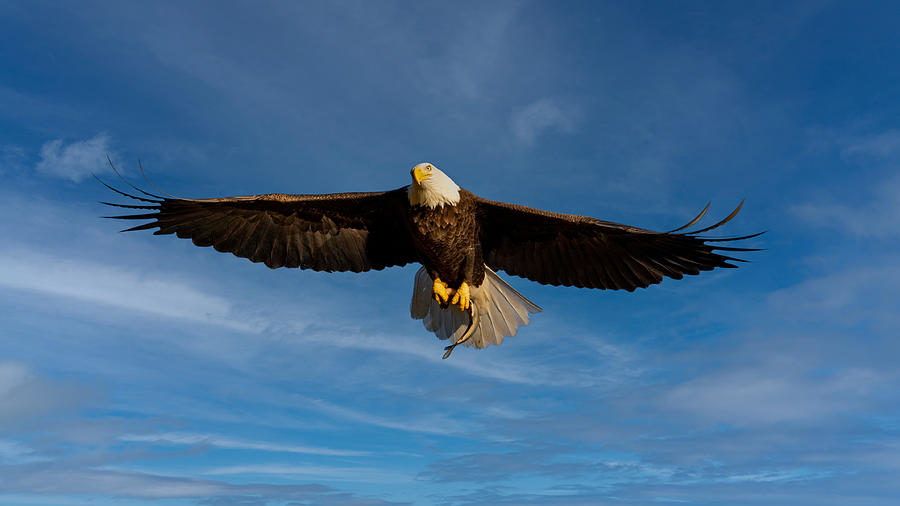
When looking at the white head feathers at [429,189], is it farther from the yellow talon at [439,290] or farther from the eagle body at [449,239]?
the yellow talon at [439,290]

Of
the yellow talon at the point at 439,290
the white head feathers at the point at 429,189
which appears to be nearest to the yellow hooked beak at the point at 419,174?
the white head feathers at the point at 429,189

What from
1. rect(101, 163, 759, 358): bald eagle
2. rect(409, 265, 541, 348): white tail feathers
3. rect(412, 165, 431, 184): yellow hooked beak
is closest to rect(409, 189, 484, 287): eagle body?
rect(101, 163, 759, 358): bald eagle

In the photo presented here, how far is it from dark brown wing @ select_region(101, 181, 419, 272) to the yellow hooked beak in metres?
0.33

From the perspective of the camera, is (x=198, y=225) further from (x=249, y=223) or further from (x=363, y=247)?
(x=363, y=247)

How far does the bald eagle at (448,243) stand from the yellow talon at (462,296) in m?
0.01

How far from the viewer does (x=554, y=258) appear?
6.34 meters

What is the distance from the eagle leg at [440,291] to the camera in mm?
5930

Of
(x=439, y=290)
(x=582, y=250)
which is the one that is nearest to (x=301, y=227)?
(x=439, y=290)

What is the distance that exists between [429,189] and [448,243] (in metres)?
0.54

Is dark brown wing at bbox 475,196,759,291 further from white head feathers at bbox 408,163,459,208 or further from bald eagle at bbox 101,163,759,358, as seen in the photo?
white head feathers at bbox 408,163,459,208

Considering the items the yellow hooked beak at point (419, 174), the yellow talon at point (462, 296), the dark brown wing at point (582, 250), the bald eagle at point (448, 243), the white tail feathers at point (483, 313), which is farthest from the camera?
the white tail feathers at point (483, 313)

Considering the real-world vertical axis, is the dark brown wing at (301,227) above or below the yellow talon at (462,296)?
above

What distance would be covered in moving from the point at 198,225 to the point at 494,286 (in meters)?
3.07

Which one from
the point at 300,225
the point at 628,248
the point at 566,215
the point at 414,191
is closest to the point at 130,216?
the point at 300,225
